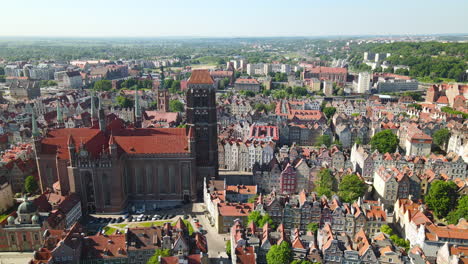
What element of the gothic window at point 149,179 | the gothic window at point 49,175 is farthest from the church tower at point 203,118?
the gothic window at point 49,175

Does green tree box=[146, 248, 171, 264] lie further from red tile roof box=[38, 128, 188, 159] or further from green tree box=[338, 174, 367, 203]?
green tree box=[338, 174, 367, 203]

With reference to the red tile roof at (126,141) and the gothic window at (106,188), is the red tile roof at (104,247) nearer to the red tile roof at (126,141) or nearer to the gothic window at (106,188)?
the gothic window at (106,188)

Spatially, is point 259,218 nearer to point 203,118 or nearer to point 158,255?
point 158,255

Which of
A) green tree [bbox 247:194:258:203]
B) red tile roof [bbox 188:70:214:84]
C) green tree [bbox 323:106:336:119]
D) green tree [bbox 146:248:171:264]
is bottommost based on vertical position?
green tree [bbox 247:194:258:203]

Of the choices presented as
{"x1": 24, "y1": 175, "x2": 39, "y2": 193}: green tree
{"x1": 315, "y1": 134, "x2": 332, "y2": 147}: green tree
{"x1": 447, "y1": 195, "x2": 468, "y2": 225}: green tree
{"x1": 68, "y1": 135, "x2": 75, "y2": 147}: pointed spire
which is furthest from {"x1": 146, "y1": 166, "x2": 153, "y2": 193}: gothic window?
{"x1": 315, "y1": 134, "x2": 332, "y2": 147}: green tree

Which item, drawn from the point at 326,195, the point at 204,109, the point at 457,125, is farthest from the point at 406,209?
the point at 457,125

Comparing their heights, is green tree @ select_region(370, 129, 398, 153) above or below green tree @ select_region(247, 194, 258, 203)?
above

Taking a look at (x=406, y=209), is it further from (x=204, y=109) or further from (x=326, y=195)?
(x=204, y=109)

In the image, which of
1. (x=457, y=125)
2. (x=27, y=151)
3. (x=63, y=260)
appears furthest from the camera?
(x=457, y=125)
